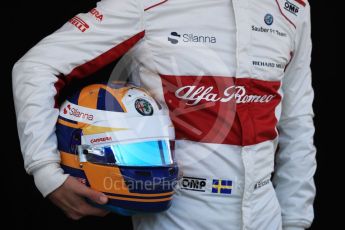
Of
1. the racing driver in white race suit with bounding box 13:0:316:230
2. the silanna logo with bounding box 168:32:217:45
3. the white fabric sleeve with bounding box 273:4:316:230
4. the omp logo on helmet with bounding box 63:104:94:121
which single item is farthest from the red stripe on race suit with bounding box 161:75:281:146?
the white fabric sleeve with bounding box 273:4:316:230

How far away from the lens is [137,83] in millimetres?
2029

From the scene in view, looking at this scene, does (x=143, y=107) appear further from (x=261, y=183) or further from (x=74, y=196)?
(x=261, y=183)

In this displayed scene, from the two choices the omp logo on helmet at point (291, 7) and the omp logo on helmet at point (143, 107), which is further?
the omp logo on helmet at point (291, 7)

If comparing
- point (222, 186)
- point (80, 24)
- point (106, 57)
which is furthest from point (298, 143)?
point (80, 24)

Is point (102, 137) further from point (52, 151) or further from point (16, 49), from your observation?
point (16, 49)

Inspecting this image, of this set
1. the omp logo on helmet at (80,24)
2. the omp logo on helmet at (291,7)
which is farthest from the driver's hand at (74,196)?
the omp logo on helmet at (291,7)

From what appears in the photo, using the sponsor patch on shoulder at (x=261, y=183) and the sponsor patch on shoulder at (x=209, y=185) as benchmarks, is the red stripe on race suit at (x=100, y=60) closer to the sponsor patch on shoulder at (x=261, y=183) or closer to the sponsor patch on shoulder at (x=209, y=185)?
the sponsor patch on shoulder at (x=209, y=185)

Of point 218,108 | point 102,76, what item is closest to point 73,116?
point 218,108

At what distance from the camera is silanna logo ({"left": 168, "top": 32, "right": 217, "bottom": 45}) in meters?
1.93

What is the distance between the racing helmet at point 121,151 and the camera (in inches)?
71.0

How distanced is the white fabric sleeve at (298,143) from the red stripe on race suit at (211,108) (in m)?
0.37

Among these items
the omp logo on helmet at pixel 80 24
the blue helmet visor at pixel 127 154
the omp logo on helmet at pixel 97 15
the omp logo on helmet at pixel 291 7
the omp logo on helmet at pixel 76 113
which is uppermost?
the omp logo on helmet at pixel 97 15

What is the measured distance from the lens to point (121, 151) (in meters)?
1.80

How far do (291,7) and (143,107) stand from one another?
71 centimetres
